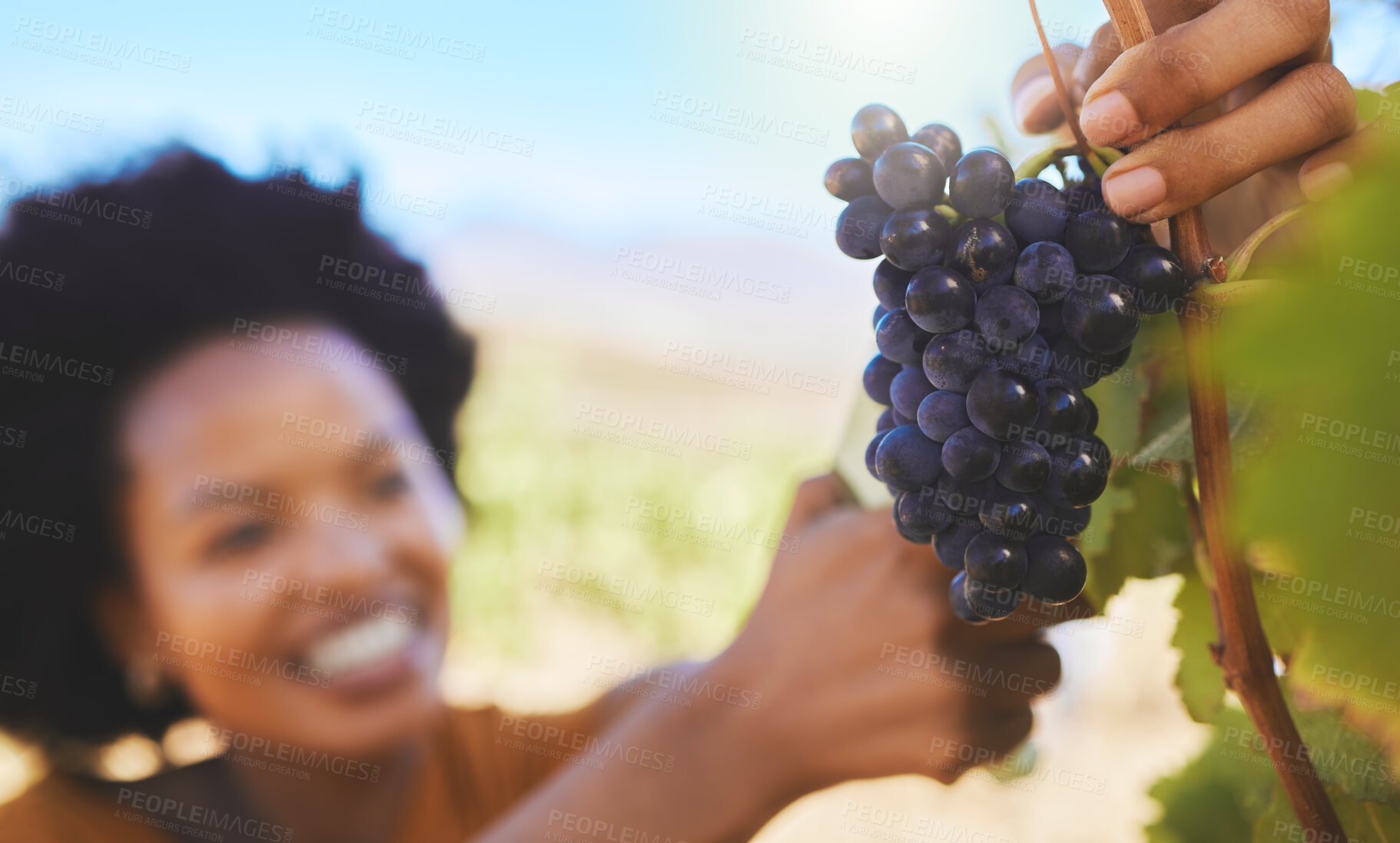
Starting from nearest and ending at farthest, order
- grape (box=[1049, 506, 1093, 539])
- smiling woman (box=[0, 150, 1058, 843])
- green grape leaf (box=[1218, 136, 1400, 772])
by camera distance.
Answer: green grape leaf (box=[1218, 136, 1400, 772]) → grape (box=[1049, 506, 1093, 539]) → smiling woman (box=[0, 150, 1058, 843])

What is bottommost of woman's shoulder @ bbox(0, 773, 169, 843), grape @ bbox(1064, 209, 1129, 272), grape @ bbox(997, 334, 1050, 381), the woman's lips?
woman's shoulder @ bbox(0, 773, 169, 843)

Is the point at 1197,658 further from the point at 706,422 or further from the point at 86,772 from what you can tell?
the point at 706,422

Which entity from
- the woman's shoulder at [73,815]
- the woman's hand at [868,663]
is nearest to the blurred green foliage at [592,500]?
the woman's shoulder at [73,815]

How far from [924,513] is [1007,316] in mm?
93

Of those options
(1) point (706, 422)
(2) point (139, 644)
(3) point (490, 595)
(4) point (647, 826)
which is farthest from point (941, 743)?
(3) point (490, 595)

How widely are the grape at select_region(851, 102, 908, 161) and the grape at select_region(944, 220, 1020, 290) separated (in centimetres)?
4

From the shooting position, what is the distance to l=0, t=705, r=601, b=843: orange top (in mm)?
939

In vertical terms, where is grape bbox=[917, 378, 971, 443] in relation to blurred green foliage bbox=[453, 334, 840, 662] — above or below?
above

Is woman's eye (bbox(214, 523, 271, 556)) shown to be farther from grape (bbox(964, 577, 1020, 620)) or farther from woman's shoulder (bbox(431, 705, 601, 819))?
grape (bbox(964, 577, 1020, 620))

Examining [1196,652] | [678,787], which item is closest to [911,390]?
[1196,652]

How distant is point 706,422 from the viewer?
2.12m

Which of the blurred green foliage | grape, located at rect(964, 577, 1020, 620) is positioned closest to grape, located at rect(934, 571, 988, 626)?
grape, located at rect(964, 577, 1020, 620)

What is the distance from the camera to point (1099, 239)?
0.89ft

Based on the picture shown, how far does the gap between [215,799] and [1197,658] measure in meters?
1.17
